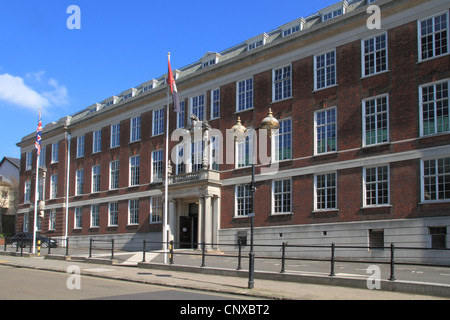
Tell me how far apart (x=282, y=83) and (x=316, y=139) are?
5.20 meters

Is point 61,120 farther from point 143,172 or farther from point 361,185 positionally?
point 361,185

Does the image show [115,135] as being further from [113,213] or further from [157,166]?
[157,166]

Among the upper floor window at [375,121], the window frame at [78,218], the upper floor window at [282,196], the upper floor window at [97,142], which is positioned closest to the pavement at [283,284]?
the upper floor window at [282,196]

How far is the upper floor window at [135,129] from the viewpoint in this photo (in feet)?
149

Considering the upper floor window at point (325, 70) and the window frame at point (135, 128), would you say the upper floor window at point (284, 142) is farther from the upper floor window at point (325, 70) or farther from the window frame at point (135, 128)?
the window frame at point (135, 128)

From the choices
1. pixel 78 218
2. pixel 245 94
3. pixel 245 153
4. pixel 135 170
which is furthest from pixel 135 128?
pixel 245 153

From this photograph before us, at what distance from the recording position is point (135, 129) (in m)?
45.9

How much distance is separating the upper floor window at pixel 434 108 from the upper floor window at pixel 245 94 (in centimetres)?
1283

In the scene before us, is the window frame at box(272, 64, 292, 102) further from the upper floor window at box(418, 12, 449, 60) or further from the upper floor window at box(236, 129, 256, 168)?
the upper floor window at box(418, 12, 449, 60)

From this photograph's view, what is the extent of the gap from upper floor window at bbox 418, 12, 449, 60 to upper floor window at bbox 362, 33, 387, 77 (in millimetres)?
2187
